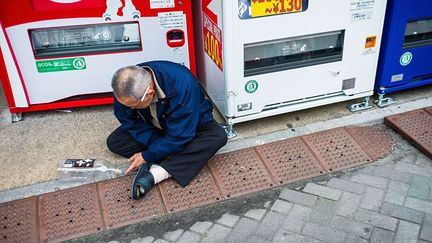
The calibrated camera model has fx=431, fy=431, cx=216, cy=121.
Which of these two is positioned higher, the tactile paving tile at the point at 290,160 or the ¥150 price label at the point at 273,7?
the ¥150 price label at the point at 273,7

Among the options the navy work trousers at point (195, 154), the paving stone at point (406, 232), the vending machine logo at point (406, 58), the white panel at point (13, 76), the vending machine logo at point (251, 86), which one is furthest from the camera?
the vending machine logo at point (406, 58)

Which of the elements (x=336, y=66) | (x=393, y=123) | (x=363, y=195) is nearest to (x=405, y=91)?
(x=393, y=123)

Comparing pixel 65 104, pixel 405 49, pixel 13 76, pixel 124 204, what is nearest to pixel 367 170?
pixel 405 49

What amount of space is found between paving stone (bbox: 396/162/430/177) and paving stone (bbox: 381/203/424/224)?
408 millimetres

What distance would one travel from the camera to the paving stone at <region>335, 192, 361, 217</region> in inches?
108

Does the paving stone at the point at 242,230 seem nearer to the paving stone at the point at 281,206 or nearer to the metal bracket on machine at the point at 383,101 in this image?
the paving stone at the point at 281,206

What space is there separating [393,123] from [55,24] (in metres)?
2.78

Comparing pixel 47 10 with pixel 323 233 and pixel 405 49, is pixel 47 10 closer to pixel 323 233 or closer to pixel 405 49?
pixel 323 233

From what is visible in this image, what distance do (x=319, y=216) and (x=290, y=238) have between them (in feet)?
0.90

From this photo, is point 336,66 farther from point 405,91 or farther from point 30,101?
point 30,101

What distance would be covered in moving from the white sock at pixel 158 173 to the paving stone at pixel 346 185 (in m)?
1.14

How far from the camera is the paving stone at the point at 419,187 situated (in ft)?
9.38

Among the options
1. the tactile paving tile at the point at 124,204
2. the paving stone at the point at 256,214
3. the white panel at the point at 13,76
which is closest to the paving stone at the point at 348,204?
the paving stone at the point at 256,214

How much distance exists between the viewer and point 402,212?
273 centimetres
